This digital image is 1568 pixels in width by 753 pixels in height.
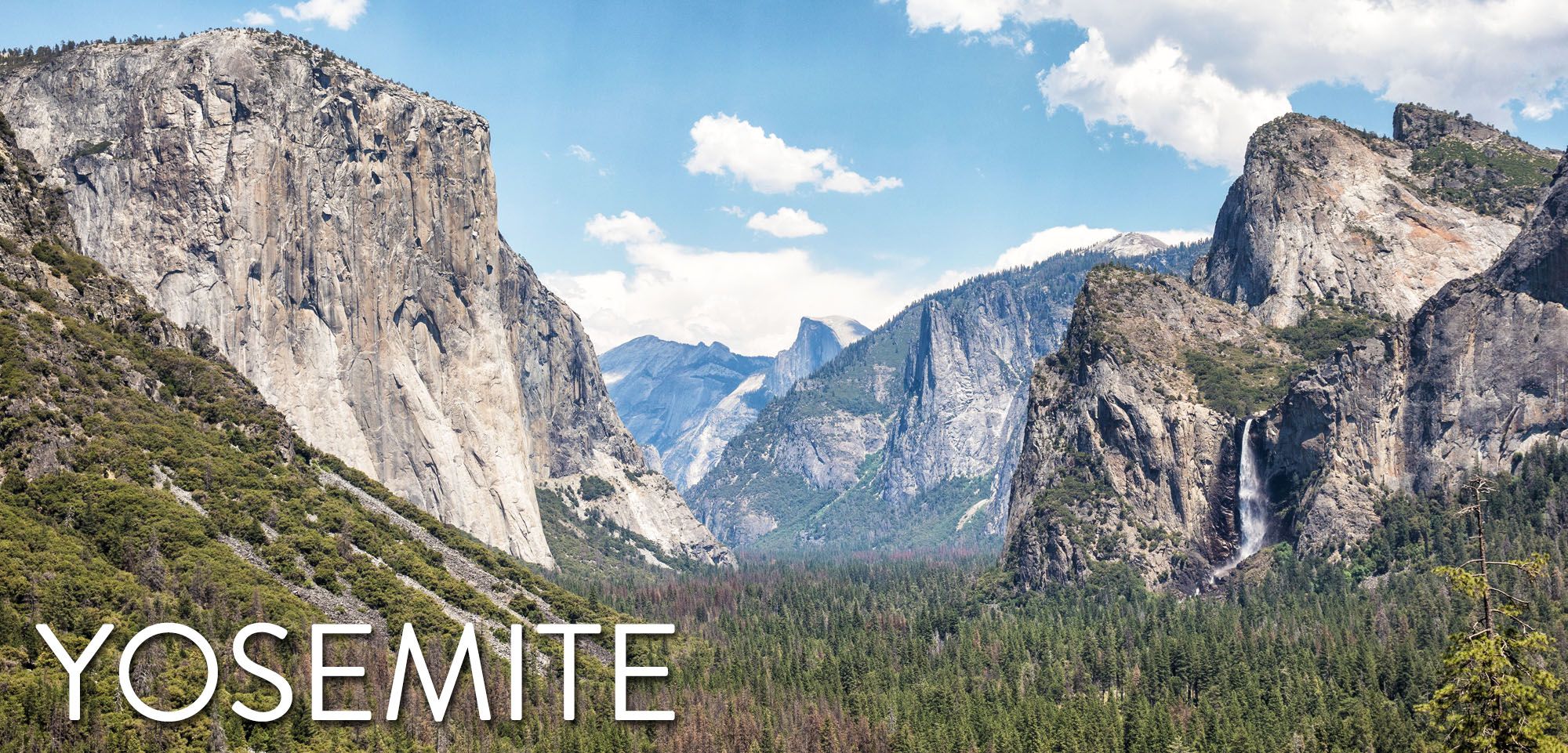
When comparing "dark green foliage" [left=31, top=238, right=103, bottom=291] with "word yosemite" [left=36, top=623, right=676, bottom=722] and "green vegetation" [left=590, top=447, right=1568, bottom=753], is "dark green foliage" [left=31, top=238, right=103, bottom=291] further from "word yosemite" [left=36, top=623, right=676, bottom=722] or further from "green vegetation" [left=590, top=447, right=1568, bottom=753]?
"green vegetation" [left=590, top=447, right=1568, bottom=753]

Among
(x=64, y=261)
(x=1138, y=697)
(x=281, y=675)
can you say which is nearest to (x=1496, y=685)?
(x=281, y=675)

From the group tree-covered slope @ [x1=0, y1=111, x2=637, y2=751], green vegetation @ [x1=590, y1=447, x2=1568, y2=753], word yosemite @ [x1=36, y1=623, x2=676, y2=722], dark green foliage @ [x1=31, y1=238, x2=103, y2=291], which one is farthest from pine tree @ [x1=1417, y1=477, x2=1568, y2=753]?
dark green foliage @ [x1=31, y1=238, x2=103, y2=291]

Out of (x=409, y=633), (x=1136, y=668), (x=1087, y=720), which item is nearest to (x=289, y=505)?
(x=409, y=633)

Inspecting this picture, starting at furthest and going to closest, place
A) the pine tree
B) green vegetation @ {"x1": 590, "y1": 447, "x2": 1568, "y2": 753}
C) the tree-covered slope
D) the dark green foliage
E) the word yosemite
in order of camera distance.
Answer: the dark green foliage < green vegetation @ {"x1": 590, "y1": 447, "x2": 1568, "y2": 753} < the tree-covered slope < the word yosemite < the pine tree

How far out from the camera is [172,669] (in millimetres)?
113625

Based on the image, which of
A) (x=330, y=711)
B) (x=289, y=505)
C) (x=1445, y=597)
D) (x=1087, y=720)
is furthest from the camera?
(x=1445, y=597)

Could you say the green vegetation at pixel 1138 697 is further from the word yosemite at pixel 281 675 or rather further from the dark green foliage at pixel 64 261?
the dark green foliage at pixel 64 261

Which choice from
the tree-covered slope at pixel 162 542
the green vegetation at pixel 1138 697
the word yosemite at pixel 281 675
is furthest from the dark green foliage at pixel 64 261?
the green vegetation at pixel 1138 697

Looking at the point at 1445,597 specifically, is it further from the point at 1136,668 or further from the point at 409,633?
the point at 409,633

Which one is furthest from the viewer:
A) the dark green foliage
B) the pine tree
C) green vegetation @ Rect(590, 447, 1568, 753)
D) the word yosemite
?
the dark green foliage

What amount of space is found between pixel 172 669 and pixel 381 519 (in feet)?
263

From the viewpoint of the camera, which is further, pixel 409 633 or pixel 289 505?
pixel 289 505

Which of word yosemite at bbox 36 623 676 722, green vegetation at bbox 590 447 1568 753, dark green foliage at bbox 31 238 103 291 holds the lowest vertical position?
green vegetation at bbox 590 447 1568 753

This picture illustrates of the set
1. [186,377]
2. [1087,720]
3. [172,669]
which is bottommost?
[1087,720]
